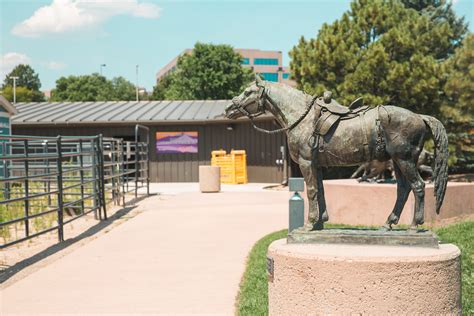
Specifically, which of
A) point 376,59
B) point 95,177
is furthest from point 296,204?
point 376,59

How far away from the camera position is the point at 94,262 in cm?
796

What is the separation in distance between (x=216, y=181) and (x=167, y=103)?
12.0m

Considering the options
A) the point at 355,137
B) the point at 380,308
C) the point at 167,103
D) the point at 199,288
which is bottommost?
the point at 199,288

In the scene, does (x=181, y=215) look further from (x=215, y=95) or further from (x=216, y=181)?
(x=215, y=95)

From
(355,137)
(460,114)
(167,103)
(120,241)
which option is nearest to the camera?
(355,137)

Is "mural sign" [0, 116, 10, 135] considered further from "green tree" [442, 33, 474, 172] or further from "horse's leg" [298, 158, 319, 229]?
"horse's leg" [298, 158, 319, 229]

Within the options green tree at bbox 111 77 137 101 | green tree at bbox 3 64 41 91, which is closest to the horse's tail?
green tree at bbox 111 77 137 101

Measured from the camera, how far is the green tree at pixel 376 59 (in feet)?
57.4

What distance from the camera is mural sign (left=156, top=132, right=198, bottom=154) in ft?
85.0

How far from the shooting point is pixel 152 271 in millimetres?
7324

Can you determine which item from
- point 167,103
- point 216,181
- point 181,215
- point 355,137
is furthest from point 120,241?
point 167,103

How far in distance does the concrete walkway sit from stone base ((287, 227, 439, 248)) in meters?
1.58

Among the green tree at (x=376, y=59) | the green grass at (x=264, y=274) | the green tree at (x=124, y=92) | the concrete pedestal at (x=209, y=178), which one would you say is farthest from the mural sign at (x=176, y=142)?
the green tree at (x=124, y=92)

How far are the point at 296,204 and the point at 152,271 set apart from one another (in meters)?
2.21
